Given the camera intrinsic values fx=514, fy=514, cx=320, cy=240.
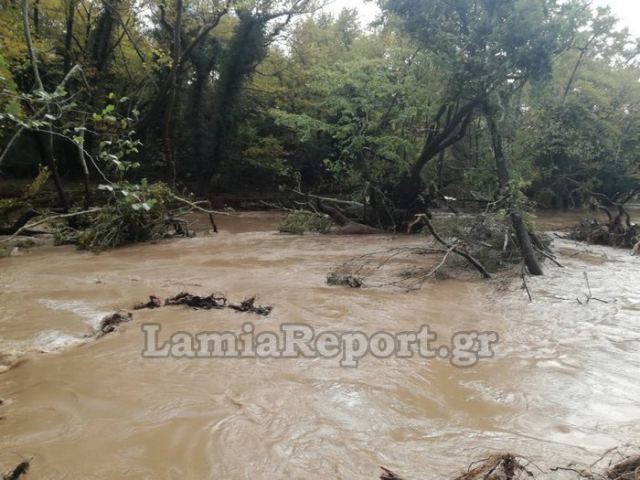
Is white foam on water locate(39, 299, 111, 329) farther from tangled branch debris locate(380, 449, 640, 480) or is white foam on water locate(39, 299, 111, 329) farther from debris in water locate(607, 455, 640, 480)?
debris in water locate(607, 455, 640, 480)

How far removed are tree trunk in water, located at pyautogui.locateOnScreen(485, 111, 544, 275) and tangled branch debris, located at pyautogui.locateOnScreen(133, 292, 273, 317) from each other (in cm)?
535

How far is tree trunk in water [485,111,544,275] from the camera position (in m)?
9.60

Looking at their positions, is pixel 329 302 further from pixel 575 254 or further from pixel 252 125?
pixel 252 125

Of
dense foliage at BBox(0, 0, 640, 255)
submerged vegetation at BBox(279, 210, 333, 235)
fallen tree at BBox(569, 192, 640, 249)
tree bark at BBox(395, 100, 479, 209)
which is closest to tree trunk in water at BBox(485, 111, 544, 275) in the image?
dense foliage at BBox(0, 0, 640, 255)

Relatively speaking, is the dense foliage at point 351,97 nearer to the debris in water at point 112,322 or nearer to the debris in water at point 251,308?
the debris in water at point 251,308

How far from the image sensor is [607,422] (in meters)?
3.83

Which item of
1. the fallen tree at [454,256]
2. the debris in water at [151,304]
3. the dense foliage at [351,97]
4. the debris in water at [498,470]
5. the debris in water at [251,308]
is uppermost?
the dense foliage at [351,97]

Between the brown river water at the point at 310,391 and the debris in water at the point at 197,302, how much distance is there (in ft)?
0.53

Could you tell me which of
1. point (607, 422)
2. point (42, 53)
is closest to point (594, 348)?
point (607, 422)

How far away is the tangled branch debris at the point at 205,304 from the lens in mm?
6459

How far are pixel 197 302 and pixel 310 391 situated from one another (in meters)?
2.80

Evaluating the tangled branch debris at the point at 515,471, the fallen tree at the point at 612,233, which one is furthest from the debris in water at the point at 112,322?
the fallen tree at the point at 612,233

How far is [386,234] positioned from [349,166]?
3094 millimetres

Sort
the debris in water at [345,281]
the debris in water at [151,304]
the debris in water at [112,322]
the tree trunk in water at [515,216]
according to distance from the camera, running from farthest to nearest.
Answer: the tree trunk in water at [515,216] < the debris in water at [345,281] < the debris in water at [151,304] < the debris in water at [112,322]
